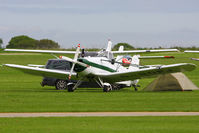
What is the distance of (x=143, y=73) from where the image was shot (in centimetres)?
2927

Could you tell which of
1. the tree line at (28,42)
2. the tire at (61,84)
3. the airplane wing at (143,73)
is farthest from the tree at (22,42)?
the airplane wing at (143,73)

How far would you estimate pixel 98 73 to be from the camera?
30062 mm

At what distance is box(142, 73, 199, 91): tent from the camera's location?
2942cm

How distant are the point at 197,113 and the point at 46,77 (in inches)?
612

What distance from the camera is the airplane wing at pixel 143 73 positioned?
2750 cm

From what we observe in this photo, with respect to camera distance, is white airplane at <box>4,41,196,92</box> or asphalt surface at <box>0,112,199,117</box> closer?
asphalt surface at <box>0,112,199,117</box>

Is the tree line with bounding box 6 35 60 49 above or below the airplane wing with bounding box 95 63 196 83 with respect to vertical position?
above
